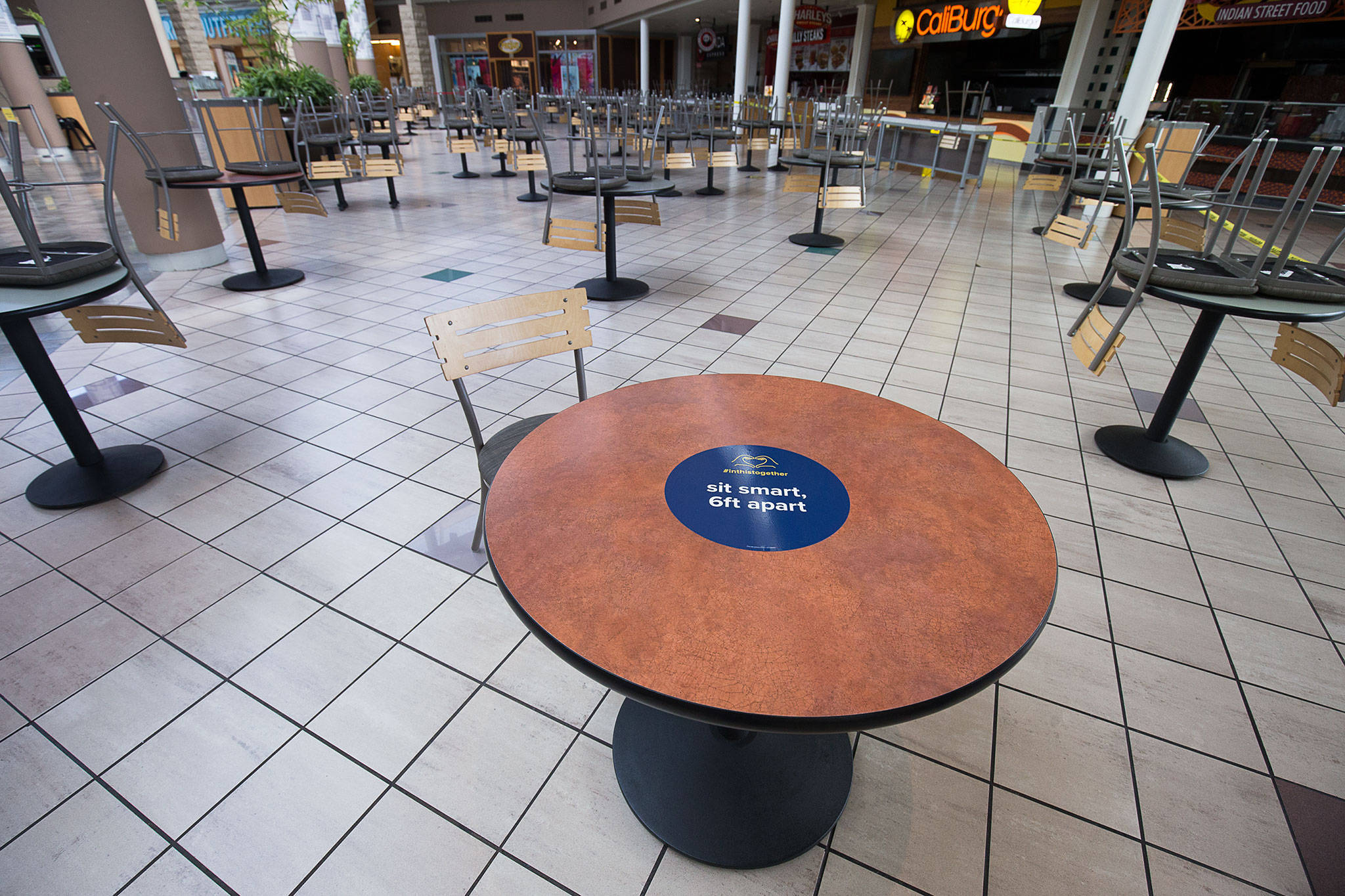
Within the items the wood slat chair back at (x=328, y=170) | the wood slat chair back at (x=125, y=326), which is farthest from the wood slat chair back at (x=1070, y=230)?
the wood slat chair back at (x=328, y=170)

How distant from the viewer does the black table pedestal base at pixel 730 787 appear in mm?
1328

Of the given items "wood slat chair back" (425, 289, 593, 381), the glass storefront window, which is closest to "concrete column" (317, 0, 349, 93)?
"wood slat chair back" (425, 289, 593, 381)

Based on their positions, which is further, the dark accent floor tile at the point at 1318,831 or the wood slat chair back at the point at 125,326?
the wood slat chair back at the point at 125,326

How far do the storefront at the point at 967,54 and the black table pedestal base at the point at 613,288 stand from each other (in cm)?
930

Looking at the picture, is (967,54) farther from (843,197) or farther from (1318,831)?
(1318,831)

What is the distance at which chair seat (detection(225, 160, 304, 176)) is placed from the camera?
4.25 m

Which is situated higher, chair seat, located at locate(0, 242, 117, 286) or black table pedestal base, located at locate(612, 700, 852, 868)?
chair seat, located at locate(0, 242, 117, 286)

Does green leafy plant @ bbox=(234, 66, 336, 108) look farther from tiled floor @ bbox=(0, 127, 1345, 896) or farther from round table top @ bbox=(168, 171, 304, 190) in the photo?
tiled floor @ bbox=(0, 127, 1345, 896)

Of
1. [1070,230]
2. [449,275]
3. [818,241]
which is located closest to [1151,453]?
[1070,230]

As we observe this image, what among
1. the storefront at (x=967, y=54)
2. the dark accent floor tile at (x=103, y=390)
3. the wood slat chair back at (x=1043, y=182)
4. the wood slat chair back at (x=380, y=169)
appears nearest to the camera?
the dark accent floor tile at (x=103, y=390)

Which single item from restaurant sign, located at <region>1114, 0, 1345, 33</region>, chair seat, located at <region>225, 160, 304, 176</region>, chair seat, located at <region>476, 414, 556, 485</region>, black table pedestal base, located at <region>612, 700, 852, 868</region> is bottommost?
black table pedestal base, located at <region>612, 700, 852, 868</region>

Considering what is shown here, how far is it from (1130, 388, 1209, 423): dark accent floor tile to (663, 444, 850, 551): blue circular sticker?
9.14 feet

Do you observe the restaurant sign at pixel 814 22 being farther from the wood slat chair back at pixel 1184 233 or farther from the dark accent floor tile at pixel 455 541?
the dark accent floor tile at pixel 455 541

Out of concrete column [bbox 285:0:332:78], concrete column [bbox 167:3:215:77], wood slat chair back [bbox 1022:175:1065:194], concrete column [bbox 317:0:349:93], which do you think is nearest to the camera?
wood slat chair back [bbox 1022:175:1065:194]
